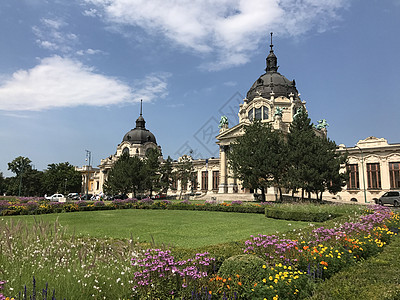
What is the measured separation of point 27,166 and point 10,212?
7978 centimetres

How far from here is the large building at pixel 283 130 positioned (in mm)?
51469

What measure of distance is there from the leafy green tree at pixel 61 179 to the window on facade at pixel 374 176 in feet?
267

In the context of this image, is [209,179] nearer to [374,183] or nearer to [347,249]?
[374,183]

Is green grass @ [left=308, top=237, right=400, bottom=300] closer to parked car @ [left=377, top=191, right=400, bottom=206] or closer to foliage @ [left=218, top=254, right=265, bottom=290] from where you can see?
foliage @ [left=218, top=254, right=265, bottom=290]

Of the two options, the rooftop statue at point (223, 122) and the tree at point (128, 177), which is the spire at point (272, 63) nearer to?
the rooftop statue at point (223, 122)

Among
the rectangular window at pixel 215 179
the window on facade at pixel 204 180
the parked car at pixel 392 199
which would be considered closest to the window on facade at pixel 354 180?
the parked car at pixel 392 199

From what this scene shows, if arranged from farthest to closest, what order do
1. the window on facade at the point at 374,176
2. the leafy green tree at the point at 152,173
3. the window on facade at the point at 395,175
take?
the leafy green tree at the point at 152,173
the window on facade at the point at 374,176
the window on facade at the point at 395,175

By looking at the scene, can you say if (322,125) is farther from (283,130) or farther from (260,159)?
(260,159)

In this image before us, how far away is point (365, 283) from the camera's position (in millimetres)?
6543

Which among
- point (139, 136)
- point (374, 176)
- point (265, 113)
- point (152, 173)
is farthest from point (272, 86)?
point (139, 136)

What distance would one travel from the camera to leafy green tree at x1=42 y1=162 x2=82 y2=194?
92.0 metres

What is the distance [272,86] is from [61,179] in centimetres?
6972

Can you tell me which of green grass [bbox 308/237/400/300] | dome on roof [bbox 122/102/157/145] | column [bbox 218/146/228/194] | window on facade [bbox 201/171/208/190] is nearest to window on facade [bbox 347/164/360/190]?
column [bbox 218/146/228/194]

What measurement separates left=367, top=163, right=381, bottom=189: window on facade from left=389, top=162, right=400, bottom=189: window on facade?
1831 mm
